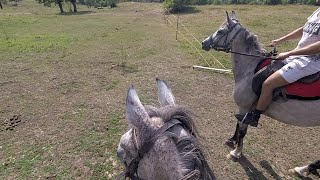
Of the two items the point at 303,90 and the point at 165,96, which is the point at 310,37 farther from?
the point at 165,96

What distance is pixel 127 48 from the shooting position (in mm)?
13031

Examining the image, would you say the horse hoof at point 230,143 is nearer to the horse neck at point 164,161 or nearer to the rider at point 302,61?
the rider at point 302,61

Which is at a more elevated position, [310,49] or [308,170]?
[310,49]

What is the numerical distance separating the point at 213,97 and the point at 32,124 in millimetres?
4636

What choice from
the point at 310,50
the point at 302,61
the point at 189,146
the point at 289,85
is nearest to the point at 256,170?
the point at 289,85

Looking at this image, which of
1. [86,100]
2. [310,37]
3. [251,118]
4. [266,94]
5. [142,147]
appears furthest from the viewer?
[86,100]

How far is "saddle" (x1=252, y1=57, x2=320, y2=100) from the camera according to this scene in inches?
139

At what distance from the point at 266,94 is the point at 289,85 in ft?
1.07

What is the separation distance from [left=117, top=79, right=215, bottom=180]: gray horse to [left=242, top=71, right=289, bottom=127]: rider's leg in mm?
2363

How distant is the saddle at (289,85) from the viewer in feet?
11.6

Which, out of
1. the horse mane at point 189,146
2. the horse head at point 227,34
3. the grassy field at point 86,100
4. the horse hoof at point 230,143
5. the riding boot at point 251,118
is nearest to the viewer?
the horse mane at point 189,146

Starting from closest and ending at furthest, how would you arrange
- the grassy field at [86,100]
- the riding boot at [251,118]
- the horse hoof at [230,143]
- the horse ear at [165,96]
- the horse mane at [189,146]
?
1. the horse mane at [189,146]
2. the horse ear at [165,96]
3. the riding boot at [251,118]
4. the grassy field at [86,100]
5. the horse hoof at [230,143]

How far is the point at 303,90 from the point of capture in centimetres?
359

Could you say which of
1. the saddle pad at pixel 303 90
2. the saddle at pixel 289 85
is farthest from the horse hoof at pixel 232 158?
the saddle pad at pixel 303 90
